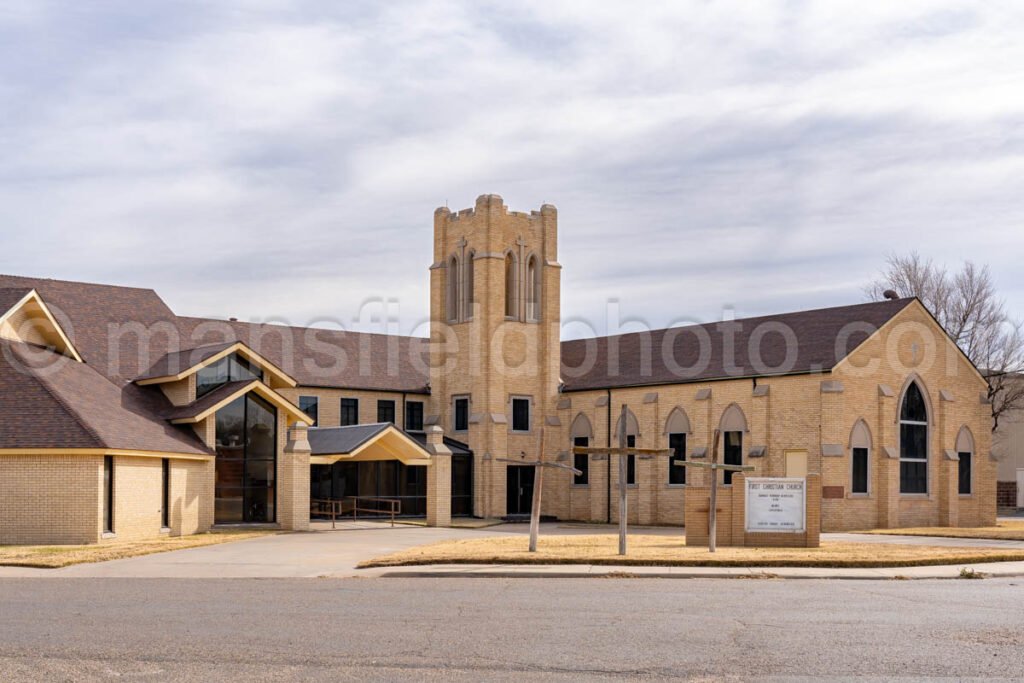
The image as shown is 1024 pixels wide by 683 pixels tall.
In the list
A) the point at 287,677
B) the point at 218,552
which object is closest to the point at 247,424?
the point at 218,552

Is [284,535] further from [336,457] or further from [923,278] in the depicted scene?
[923,278]

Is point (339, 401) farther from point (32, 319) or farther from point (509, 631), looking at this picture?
point (509, 631)

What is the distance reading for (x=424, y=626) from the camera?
1467 cm

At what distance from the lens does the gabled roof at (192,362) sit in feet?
123

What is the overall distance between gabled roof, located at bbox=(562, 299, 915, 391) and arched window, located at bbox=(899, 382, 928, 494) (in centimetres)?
329

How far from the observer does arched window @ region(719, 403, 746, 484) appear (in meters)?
44.5

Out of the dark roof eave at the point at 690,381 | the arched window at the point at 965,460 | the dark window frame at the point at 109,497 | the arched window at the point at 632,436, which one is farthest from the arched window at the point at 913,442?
the dark window frame at the point at 109,497

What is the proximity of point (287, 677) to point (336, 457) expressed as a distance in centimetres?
2992

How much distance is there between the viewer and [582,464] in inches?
2020

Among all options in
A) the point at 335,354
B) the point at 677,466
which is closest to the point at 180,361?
the point at 335,354

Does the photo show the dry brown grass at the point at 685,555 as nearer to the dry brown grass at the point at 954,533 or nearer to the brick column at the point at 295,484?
the dry brown grass at the point at 954,533

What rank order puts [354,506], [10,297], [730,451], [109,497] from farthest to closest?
[354,506]
[730,451]
[10,297]
[109,497]

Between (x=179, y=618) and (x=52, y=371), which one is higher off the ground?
(x=52, y=371)

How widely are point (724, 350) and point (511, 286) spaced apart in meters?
9.62
